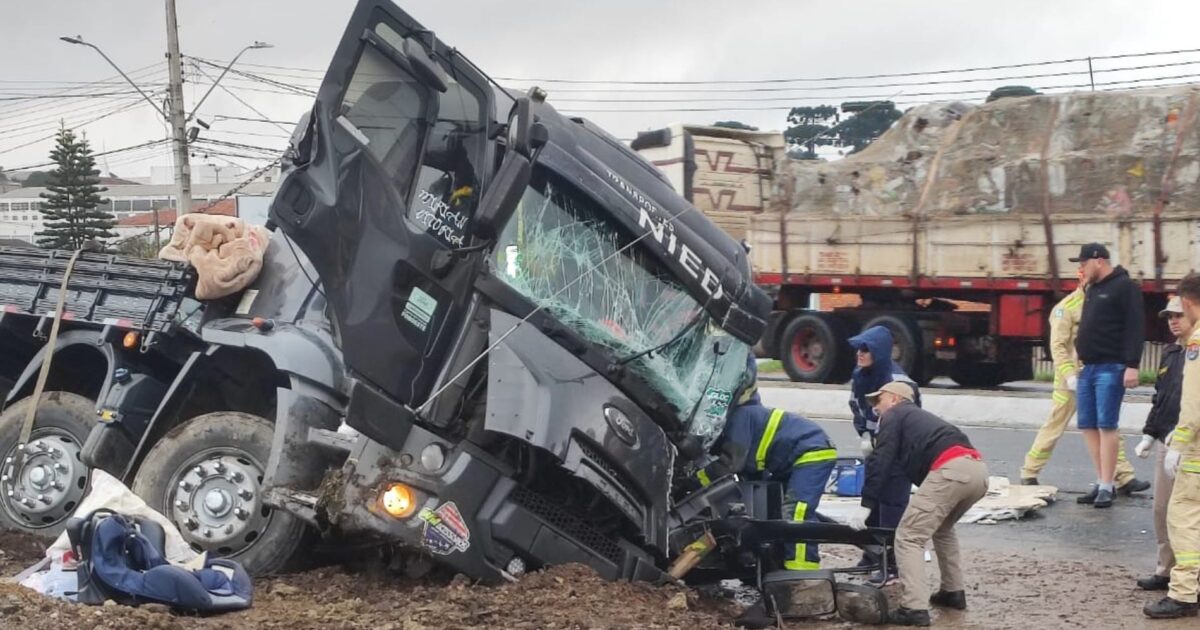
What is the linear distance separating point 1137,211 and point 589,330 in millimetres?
12075

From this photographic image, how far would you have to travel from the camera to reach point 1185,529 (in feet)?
23.0

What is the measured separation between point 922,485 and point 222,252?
3.55 m

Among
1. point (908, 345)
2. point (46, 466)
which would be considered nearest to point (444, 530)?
point (46, 466)

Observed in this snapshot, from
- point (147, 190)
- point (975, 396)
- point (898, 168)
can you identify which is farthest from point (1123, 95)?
point (147, 190)

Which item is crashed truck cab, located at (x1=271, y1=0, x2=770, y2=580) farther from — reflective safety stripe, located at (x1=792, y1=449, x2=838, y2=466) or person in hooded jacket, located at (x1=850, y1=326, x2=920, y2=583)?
person in hooded jacket, located at (x1=850, y1=326, x2=920, y2=583)

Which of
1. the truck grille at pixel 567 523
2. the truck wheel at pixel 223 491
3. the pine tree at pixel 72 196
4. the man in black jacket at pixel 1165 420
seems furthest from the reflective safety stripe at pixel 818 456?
the pine tree at pixel 72 196

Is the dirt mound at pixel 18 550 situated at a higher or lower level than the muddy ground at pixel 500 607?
higher

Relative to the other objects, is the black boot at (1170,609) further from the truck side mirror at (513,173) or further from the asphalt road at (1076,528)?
the truck side mirror at (513,173)

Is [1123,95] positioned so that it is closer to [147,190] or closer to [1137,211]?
[1137,211]

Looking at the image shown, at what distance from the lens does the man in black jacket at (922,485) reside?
22.7 feet

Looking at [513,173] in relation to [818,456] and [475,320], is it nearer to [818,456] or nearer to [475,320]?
[475,320]

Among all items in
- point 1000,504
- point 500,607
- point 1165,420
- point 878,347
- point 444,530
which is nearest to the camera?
point 500,607

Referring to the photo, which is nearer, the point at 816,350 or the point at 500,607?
the point at 500,607

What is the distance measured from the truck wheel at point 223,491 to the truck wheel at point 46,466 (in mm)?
778
